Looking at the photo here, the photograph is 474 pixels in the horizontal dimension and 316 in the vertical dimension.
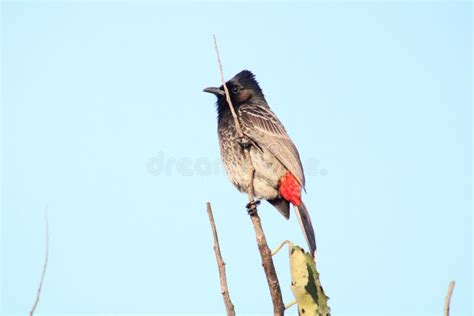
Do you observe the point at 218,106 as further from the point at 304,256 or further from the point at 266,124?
the point at 304,256

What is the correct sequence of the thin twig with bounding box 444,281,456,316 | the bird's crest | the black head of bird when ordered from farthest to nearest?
the bird's crest → the black head of bird → the thin twig with bounding box 444,281,456,316

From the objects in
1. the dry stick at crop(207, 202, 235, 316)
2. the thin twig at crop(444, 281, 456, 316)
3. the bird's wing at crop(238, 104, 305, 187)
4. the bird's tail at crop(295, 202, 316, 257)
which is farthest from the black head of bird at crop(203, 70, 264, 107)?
the thin twig at crop(444, 281, 456, 316)

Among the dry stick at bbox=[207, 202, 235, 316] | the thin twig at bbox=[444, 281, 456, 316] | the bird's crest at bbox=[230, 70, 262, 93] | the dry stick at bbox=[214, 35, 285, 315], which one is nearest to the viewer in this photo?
the thin twig at bbox=[444, 281, 456, 316]

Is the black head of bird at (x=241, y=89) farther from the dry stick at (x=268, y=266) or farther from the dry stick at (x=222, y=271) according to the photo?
the dry stick at (x=222, y=271)

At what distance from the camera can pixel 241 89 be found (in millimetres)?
7352

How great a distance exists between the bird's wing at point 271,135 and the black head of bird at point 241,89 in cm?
28

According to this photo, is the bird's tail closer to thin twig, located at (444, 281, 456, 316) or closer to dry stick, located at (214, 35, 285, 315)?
dry stick, located at (214, 35, 285, 315)

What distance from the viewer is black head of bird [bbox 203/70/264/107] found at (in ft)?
23.7

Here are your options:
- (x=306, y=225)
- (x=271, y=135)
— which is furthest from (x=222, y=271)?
(x=271, y=135)

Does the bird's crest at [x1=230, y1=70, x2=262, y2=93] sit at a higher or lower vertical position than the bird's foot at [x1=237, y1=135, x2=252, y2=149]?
higher

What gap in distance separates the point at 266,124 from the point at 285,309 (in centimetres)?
395

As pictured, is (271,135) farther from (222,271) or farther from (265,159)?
(222,271)

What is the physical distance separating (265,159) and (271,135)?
0.46 m

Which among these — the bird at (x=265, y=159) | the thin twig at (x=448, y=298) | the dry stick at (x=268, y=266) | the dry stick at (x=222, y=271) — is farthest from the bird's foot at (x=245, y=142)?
the thin twig at (x=448, y=298)
